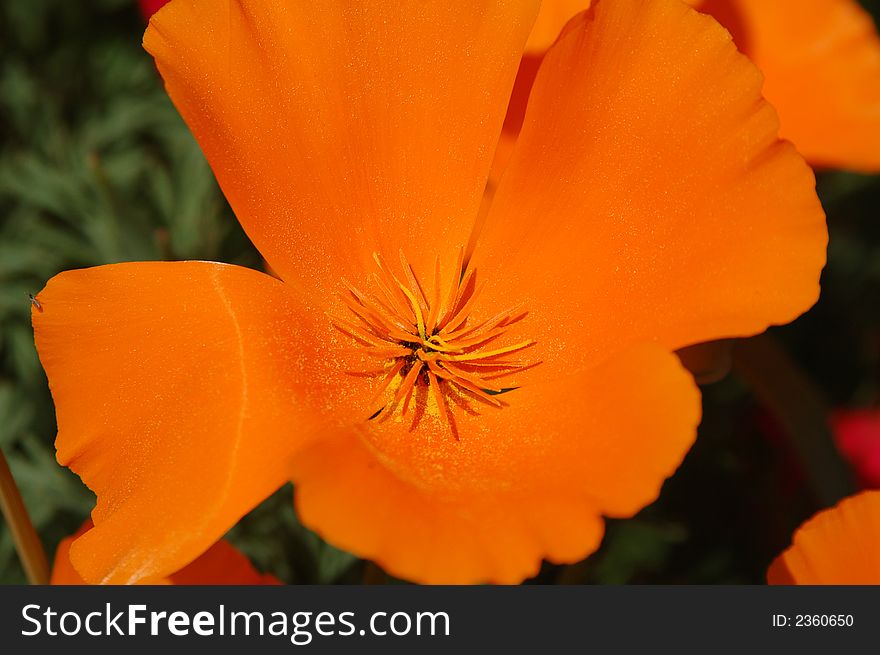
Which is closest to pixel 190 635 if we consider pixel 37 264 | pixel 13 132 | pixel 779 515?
pixel 37 264

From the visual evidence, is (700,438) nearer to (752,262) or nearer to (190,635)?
(752,262)

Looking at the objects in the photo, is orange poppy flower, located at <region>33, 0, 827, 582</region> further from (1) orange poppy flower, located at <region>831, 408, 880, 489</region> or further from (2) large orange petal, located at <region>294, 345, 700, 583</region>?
(1) orange poppy flower, located at <region>831, 408, 880, 489</region>

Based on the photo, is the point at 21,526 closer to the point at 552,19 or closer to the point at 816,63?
the point at 552,19

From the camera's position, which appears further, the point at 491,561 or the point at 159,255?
the point at 159,255

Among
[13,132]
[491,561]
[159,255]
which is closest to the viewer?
[491,561]

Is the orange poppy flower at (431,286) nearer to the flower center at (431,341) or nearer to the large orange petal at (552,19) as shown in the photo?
the flower center at (431,341)

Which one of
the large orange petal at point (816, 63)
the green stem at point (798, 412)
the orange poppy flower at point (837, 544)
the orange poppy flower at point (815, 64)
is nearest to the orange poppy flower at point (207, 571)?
the orange poppy flower at point (837, 544)

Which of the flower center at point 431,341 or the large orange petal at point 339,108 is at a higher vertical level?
the large orange petal at point 339,108
